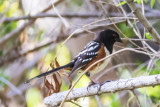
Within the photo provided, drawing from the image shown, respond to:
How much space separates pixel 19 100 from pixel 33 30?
111 centimetres

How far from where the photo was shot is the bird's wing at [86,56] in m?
2.31

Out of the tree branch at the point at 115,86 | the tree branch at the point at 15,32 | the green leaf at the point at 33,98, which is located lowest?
the tree branch at the point at 115,86

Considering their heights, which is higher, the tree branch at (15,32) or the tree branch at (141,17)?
the tree branch at (15,32)

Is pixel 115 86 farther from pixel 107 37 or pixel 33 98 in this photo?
pixel 33 98

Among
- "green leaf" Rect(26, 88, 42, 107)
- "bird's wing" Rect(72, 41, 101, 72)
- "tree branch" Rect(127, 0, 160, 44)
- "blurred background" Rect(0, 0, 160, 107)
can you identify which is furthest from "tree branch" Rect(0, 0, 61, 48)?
"tree branch" Rect(127, 0, 160, 44)

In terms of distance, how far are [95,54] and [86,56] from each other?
9cm

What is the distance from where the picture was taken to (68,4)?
446cm

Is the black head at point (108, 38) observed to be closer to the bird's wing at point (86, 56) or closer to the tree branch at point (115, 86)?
the bird's wing at point (86, 56)

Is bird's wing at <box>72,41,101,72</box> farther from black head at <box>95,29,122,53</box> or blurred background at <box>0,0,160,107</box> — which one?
blurred background at <box>0,0,160,107</box>

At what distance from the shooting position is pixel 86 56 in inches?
93.2

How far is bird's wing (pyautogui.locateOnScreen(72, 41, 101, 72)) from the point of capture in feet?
7.57

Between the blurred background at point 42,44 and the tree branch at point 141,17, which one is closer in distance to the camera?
the tree branch at point 141,17

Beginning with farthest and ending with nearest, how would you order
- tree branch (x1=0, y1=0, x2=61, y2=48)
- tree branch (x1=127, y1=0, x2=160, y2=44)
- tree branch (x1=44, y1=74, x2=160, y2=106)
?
tree branch (x1=0, y1=0, x2=61, y2=48) → tree branch (x1=127, y1=0, x2=160, y2=44) → tree branch (x1=44, y1=74, x2=160, y2=106)


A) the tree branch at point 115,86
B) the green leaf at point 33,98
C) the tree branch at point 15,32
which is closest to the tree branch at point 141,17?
the tree branch at point 115,86
